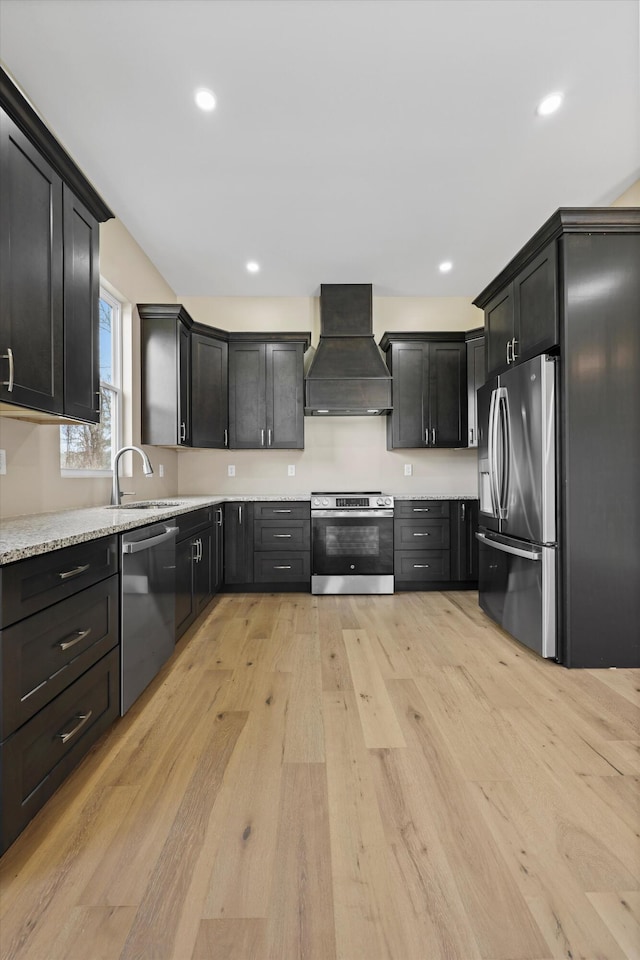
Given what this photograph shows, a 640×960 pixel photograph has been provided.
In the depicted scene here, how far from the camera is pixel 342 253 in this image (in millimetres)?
4148

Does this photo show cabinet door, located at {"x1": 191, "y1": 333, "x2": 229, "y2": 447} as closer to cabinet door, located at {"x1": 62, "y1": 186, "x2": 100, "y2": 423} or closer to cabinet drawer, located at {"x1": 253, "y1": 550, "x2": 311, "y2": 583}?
cabinet drawer, located at {"x1": 253, "y1": 550, "x2": 311, "y2": 583}

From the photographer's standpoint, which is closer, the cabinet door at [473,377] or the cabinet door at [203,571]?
the cabinet door at [203,571]

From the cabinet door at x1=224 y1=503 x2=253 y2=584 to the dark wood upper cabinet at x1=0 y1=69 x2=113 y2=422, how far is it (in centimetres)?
206

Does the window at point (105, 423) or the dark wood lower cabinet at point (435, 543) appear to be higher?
the window at point (105, 423)

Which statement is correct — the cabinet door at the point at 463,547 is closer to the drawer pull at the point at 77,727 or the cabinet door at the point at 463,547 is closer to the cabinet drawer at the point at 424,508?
the cabinet drawer at the point at 424,508

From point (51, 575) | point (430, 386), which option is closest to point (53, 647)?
point (51, 575)

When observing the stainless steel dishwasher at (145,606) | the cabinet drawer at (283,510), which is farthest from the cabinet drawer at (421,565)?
the stainless steel dishwasher at (145,606)

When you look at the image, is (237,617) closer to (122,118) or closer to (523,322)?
(523,322)

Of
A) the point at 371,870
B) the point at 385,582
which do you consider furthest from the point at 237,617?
the point at 371,870

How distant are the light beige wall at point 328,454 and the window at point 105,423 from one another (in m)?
1.38

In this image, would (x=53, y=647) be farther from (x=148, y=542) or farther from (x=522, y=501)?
(x=522, y=501)

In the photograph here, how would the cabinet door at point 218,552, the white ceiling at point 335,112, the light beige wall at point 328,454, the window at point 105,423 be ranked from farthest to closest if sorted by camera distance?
1. the light beige wall at point 328,454
2. the cabinet door at point 218,552
3. the window at point 105,423
4. the white ceiling at point 335,112

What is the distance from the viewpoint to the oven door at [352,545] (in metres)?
4.39

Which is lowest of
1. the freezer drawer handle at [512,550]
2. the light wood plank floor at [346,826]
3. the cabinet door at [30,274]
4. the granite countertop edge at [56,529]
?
the light wood plank floor at [346,826]
